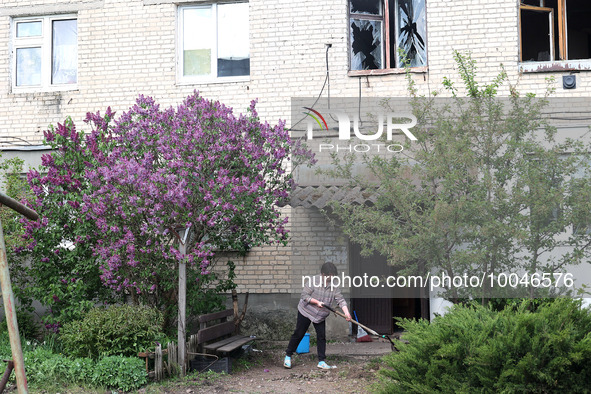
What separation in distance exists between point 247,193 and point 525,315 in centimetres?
403

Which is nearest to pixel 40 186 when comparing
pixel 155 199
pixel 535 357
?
pixel 155 199

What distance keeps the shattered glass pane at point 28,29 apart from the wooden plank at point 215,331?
6.62m

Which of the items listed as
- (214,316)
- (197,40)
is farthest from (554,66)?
(214,316)

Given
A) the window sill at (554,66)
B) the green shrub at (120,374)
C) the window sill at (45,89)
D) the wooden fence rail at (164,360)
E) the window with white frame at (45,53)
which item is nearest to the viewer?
the green shrub at (120,374)

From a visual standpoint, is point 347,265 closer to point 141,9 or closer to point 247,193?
point 247,193

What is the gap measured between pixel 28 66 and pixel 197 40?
3304mm

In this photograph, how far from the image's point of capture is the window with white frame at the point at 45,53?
10820 millimetres

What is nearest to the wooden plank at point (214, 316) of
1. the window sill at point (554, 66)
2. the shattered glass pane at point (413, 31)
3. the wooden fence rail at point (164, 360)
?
the wooden fence rail at point (164, 360)

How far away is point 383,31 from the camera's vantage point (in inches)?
398

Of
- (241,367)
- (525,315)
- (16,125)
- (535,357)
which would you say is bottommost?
(241,367)

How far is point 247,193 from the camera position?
24.0 ft

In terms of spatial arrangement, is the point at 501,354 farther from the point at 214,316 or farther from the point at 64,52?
the point at 64,52

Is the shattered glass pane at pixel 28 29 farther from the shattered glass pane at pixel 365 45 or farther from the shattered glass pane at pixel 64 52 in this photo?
the shattered glass pane at pixel 365 45

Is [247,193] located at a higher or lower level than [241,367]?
higher
